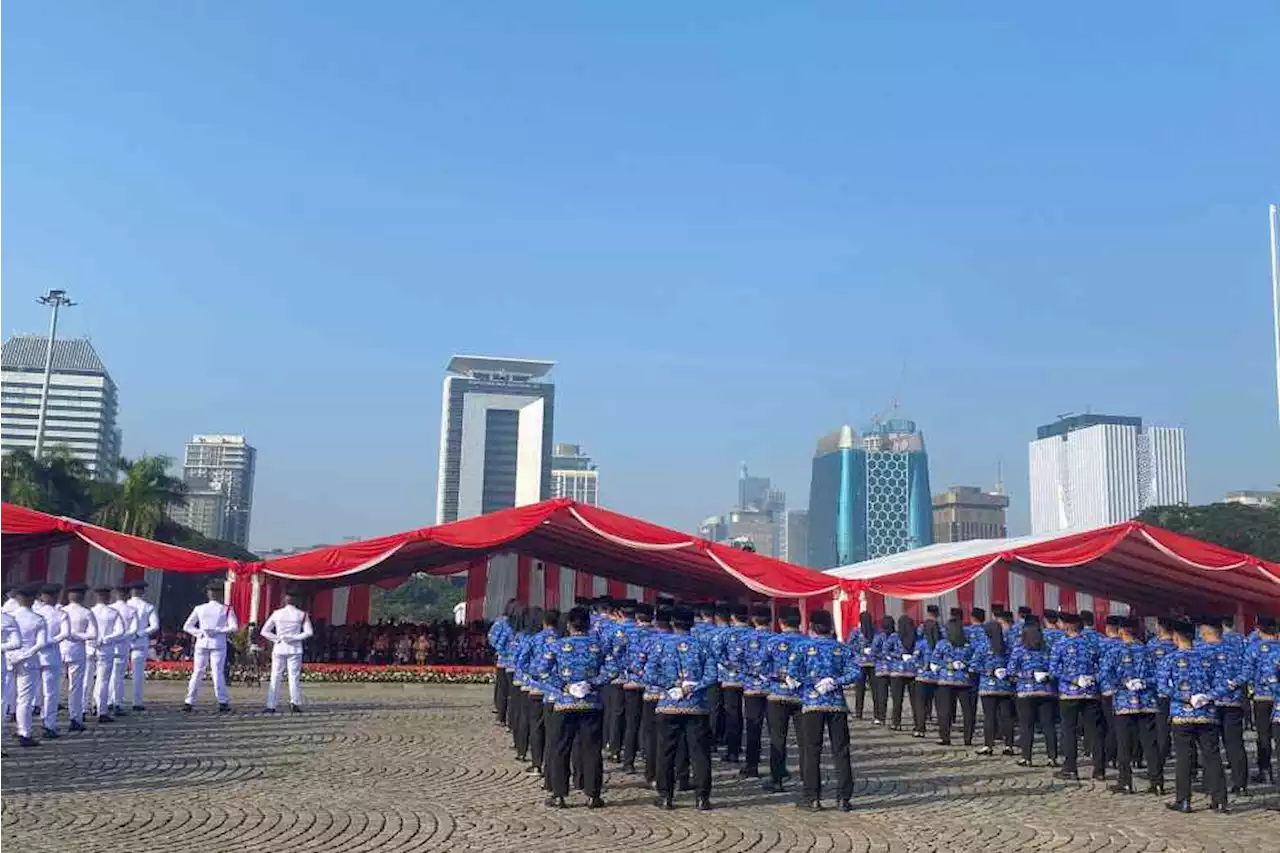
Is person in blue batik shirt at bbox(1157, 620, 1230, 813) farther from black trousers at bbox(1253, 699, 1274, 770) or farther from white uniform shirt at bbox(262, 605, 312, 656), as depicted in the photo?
white uniform shirt at bbox(262, 605, 312, 656)

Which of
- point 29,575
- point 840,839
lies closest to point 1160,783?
point 840,839

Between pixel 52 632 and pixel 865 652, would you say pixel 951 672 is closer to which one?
pixel 865 652

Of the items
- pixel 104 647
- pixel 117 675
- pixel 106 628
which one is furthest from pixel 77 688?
pixel 117 675

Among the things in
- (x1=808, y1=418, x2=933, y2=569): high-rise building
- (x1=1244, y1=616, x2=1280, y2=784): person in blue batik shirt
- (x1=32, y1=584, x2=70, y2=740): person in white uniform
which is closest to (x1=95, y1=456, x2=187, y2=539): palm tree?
(x1=32, y1=584, x2=70, y2=740): person in white uniform

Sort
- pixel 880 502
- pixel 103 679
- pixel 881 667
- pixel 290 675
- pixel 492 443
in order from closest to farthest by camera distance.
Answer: pixel 103 679, pixel 290 675, pixel 881 667, pixel 492 443, pixel 880 502

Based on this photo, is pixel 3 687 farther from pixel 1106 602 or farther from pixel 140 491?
pixel 140 491

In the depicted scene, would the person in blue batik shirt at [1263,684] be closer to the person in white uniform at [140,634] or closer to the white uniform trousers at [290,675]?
the white uniform trousers at [290,675]

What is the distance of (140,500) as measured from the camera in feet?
121

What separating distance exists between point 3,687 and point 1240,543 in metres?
64.0

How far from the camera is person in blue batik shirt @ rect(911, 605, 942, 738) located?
45.5ft

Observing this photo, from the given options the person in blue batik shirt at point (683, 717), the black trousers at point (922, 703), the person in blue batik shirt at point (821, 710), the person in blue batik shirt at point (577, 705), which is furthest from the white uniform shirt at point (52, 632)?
the black trousers at point (922, 703)

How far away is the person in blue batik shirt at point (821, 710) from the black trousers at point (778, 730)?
0.40 metres

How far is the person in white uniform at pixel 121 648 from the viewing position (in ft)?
45.8

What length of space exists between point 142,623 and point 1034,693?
36.7ft
